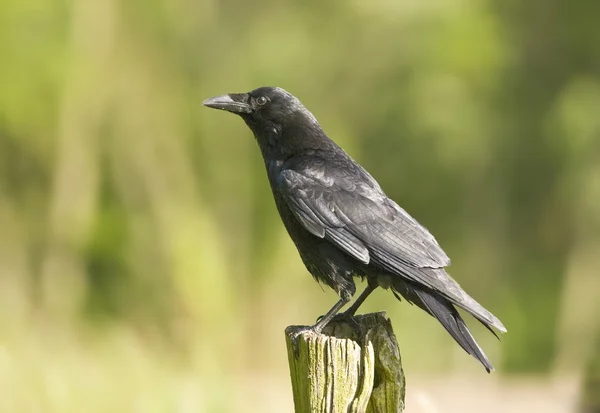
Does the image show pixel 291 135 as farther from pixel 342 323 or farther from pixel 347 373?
pixel 347 373

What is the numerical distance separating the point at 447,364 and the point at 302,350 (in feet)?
21.5

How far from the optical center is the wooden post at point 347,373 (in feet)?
10.4

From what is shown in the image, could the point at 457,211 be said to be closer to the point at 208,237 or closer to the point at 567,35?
the point at 567,35

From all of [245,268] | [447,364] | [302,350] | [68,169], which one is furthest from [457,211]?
[302,350]

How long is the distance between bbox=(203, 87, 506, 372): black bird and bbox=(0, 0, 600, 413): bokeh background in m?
4.87

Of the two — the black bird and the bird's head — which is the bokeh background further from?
the black bird

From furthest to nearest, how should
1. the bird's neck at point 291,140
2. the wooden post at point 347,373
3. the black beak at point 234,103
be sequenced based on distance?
the black beak at point 234,103 < the bird's neck at point 291,140 < the wooden post at point 347,373

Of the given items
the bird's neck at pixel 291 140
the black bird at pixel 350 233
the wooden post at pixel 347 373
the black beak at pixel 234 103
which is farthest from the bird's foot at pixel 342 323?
the black beak at pixel 234 103

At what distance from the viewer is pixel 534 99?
1096 cm

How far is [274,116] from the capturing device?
4164mm

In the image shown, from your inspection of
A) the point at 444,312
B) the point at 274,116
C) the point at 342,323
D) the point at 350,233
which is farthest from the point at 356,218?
the point at 274,116

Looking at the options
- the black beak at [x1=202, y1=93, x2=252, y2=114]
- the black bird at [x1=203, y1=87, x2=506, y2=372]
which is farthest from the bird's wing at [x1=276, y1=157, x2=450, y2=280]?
the black beak at [x1=202, y1=93, x2=252, y2=114]

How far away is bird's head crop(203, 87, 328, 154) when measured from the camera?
412 cm

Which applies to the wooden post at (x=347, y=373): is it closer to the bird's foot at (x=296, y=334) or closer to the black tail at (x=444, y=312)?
the bird's foot at (x=296, y=334)
